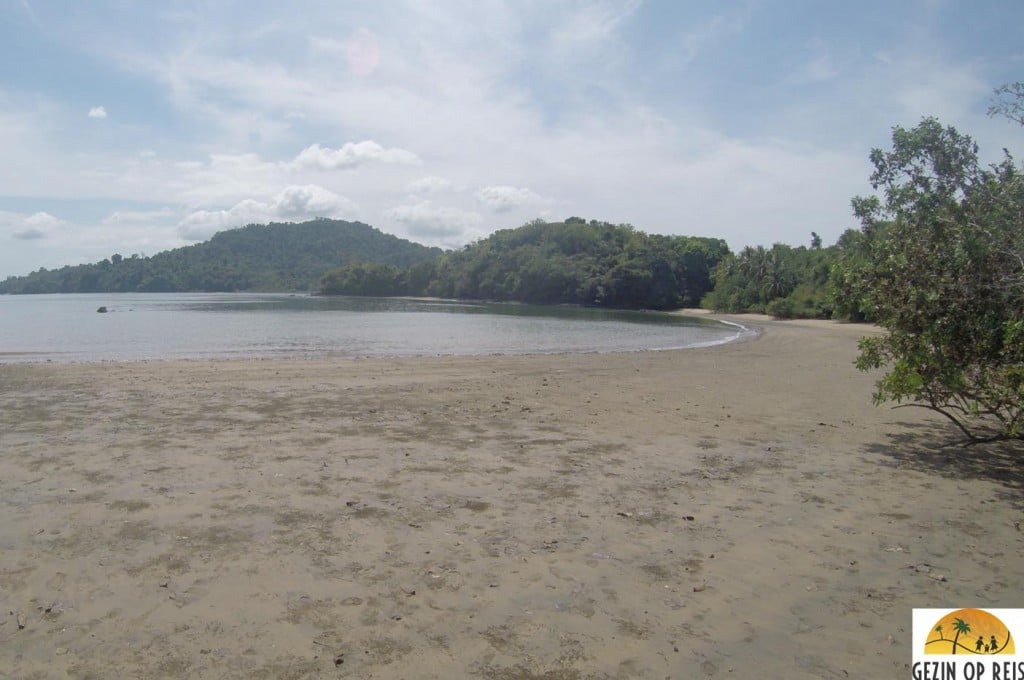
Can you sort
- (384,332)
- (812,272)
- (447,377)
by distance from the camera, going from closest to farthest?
1. (447,377)
2. (384,332)
3. (812,272)

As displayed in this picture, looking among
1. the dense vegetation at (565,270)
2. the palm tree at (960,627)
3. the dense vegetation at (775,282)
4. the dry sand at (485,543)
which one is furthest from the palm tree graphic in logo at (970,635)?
the dense vegetation at (565,270)

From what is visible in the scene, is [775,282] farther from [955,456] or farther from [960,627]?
[960,627]

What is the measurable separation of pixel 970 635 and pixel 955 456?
18.9 ft

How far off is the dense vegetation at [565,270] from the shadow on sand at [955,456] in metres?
95.1

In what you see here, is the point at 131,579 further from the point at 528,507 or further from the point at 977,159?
the point at 977,159

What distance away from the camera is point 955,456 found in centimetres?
927

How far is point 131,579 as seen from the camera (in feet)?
16.4

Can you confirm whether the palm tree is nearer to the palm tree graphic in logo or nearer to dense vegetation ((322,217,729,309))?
the palm tree graphic in logo

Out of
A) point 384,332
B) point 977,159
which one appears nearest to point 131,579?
point 977,159

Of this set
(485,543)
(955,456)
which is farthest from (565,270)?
(485,543)

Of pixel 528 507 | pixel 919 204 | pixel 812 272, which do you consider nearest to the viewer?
pixel 528 507

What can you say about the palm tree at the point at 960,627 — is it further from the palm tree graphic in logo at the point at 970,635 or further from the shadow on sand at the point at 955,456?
the shadow on sand at the point at 955,456

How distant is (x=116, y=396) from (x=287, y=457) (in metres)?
7.62

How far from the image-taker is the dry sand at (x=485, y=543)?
4.18 meters
